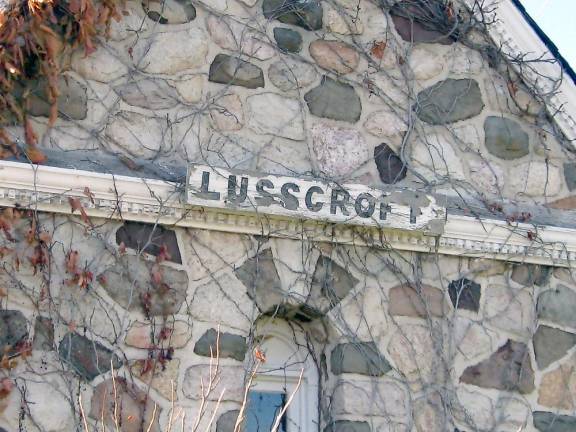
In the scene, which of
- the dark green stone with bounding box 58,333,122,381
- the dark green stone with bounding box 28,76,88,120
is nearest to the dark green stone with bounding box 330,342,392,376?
the dark green stone with bounding box 58,333,122,381

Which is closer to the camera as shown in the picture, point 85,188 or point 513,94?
point 85,188

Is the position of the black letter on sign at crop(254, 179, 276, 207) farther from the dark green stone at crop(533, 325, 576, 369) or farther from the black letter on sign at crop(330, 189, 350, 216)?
the dark green stone at crop(533, 325, 576, 369)

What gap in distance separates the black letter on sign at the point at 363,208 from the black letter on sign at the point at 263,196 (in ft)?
1.47

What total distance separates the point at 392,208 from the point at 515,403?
1.16 metres

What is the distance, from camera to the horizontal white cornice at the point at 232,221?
539 centimetres

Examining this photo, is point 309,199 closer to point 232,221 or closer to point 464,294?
point 232,221

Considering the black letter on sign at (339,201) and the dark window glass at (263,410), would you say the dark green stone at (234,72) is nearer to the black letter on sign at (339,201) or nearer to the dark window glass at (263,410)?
the black letter on sign at (339,201)

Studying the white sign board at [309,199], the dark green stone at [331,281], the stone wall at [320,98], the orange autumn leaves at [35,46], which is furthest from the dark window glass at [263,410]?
the orange autumn leaves at [35,46]

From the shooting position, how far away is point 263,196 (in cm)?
572

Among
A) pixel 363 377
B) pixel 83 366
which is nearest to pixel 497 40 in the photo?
pixel 363 377

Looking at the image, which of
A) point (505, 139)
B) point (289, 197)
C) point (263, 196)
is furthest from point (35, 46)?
point (505, 139)

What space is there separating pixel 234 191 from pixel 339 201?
0.55 metres

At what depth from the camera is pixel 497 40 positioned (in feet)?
21.8

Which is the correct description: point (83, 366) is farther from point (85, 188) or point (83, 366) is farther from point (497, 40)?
point (497, 40)
